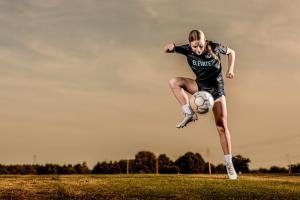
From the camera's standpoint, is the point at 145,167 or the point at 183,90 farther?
the point at 145,167

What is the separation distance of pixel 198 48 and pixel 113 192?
732cm

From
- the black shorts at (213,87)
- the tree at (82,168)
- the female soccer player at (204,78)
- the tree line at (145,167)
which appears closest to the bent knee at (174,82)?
the female soccer player at (204,78)

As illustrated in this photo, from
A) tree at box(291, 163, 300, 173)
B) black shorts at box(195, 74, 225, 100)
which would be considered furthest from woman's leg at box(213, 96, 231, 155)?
tree at box(291, 163, 300, 173)

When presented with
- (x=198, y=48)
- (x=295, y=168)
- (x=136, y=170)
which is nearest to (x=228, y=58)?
(x=198, y=48)

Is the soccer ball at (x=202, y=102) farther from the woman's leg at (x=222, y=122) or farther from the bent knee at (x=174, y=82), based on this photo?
the bent knee at (x=174, y=82)

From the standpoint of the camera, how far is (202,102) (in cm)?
1498

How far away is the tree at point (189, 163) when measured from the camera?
4496 inches

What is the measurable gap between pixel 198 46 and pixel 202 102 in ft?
6.00

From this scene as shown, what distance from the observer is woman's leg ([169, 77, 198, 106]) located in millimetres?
15602

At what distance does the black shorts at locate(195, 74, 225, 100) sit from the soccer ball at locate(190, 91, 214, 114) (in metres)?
0.48

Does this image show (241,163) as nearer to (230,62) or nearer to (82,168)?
(82,168)

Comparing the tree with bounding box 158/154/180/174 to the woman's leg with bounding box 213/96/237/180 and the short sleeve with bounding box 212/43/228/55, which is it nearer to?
the woman's leg with bounding box 213/96/237/180

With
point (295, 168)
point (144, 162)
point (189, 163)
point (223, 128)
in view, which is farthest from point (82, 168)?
point (223, 128)

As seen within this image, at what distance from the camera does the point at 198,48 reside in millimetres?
14734
